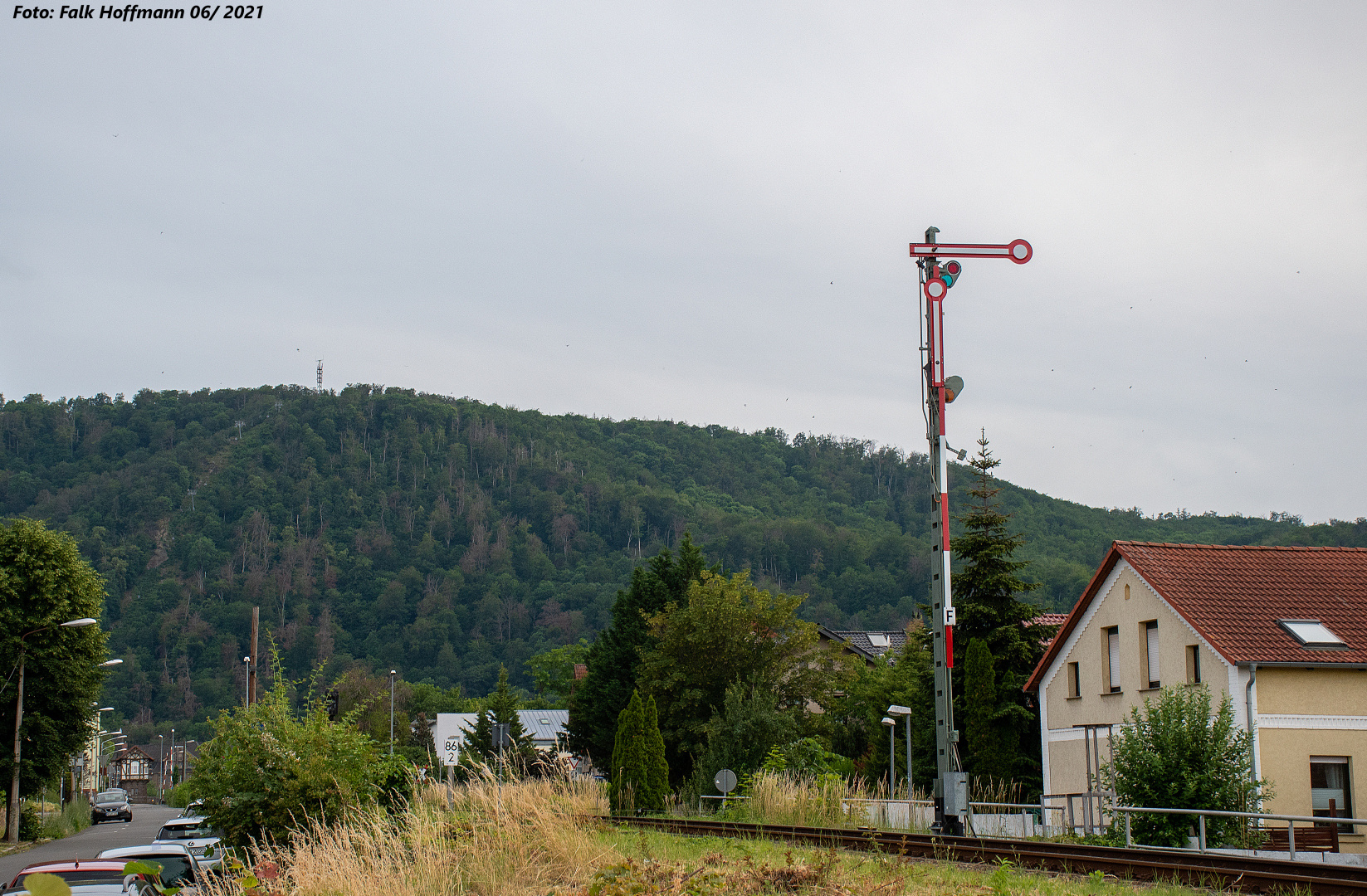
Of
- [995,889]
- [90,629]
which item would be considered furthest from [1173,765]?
[90,629]

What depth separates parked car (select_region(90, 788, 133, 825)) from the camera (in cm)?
5788

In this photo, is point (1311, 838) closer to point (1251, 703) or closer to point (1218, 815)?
point (1251, 703)

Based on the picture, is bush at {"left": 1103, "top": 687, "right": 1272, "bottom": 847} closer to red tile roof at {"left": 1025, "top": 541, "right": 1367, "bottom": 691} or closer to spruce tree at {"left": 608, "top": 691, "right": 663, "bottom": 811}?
red tile roof at {"left": 1025, "top": 541, "right": 1367, "bottom": 691}

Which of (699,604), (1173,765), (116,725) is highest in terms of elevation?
(699,604)

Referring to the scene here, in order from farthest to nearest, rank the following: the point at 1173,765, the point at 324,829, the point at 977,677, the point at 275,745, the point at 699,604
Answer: the point at 699,604
the point at 977,677
the point at 1173,765
the point at 275,745
the point at 324,829

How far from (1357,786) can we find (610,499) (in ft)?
577

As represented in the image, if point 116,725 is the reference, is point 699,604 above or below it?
above

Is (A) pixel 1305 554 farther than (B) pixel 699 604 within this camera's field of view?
No

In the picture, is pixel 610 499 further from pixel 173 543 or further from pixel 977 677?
pixel 977 677

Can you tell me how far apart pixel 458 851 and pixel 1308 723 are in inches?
794

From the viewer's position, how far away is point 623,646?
59.7m

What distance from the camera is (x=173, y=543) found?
632ft

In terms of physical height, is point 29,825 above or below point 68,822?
above

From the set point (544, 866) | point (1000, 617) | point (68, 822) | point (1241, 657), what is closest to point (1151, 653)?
point (1241, 657)
